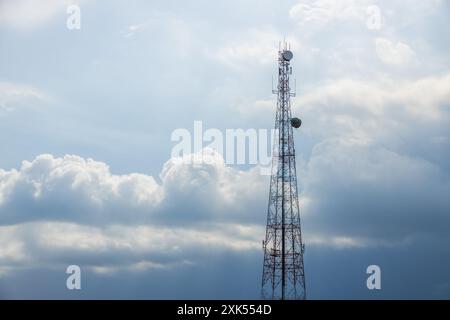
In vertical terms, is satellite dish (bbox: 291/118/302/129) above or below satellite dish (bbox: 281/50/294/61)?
below

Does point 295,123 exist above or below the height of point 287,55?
below

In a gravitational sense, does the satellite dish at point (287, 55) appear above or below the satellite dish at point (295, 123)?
above

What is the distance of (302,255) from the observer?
315 ft
